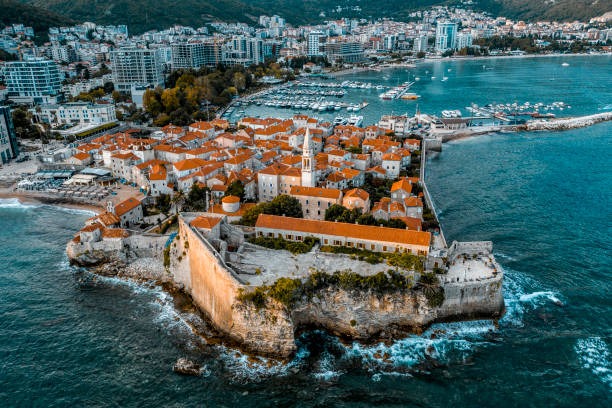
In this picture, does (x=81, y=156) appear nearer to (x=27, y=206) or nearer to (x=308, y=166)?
(x=27, y=206)

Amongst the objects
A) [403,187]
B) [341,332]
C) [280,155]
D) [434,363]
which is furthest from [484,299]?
[280,155]

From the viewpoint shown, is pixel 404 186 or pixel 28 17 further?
pixel 28 17

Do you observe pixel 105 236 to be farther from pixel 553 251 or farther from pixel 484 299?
pixel 553 251

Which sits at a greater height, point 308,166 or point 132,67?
point 132,67

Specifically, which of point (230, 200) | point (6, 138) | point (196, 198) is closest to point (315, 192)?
point (230, 200)

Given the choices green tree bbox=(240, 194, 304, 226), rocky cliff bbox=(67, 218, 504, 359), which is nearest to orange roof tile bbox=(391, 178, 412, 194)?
green tree bbox=(240, 194, 304, 226)

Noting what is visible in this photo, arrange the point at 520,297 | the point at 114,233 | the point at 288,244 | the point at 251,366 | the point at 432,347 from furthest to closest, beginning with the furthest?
1. the point at 114,233
2. the point at 288,244
3. the point at 520,297
4. the point at 432,347
5. the point at 251,366
